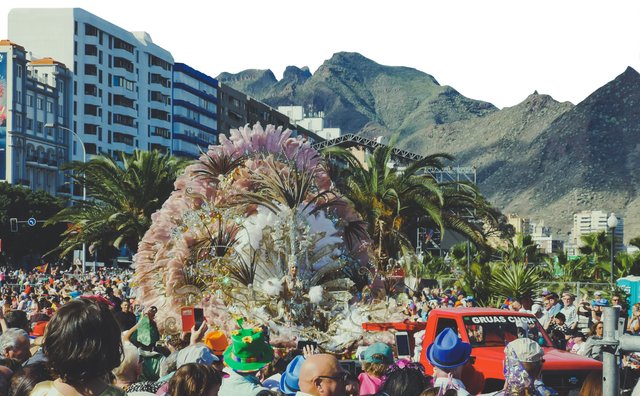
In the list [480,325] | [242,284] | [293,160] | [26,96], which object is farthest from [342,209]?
[26,96]

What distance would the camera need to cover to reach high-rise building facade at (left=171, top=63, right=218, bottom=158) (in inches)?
4387

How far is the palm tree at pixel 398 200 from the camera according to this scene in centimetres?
2639

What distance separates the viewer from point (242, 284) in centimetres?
1664

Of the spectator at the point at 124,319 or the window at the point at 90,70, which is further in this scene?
the window at the point at 90,70


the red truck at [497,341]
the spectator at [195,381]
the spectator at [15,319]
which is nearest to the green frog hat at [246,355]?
Result: the spectator at [195,381]

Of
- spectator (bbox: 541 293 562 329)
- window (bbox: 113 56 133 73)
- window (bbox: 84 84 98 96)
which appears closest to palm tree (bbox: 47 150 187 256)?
spectator (bbox: 541 293 562 329)

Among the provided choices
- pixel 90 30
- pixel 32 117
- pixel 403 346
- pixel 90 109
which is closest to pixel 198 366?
pixel 403 346

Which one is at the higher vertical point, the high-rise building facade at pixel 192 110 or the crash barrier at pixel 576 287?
the high-rise building facade at pixel 192 110

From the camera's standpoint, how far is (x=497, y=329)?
1249 centimetres

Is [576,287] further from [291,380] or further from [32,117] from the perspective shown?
[32,117]

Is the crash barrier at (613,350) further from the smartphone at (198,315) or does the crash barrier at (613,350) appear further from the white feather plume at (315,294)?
the white feather plume at (315,294)

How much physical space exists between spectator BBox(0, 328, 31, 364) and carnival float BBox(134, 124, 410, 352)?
763 cm

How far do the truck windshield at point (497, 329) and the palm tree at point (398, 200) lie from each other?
13.3 metres

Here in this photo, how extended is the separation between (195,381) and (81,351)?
4.84 feet
